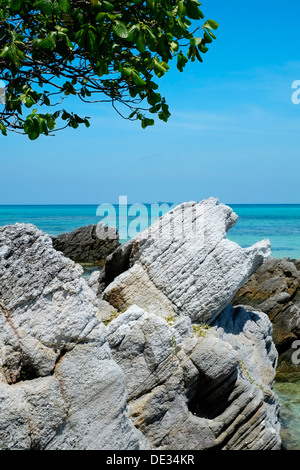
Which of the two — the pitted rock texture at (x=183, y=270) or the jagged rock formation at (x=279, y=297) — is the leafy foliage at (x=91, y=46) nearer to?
the pitted rock texture at (x=183, y=270)

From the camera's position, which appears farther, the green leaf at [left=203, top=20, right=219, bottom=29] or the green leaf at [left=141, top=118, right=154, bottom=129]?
the green leaf at [left=141, top=118, right=154, bottom=129]

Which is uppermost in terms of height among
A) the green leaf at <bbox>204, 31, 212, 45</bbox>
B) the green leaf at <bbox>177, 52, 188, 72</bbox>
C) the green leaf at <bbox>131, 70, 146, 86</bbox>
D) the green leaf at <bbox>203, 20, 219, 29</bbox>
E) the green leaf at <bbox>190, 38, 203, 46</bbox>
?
the green leaf at <bbox>203, 20, 219, 29</bbox>

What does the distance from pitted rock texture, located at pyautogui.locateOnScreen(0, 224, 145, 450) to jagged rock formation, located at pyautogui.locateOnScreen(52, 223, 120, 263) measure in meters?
36.1

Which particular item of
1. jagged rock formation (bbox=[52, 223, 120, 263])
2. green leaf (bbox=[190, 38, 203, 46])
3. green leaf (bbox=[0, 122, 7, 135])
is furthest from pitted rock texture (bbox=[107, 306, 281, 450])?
jagged rock formation (bbox=[52, 223, 120, 263])

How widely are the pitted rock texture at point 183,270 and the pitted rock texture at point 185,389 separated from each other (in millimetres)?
1258

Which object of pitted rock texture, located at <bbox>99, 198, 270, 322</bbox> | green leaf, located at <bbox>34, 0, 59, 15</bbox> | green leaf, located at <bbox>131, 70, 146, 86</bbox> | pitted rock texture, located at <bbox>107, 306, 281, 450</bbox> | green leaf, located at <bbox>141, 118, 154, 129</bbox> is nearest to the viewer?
green leaf, located at <bbox>34, 0, 59, 15</bbox>

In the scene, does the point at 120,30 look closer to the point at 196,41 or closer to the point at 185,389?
the point at 196,41

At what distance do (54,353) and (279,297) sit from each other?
533 inches

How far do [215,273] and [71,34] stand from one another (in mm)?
7051

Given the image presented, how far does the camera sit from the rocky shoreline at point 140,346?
752cm

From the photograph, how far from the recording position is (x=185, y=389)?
10.3 m

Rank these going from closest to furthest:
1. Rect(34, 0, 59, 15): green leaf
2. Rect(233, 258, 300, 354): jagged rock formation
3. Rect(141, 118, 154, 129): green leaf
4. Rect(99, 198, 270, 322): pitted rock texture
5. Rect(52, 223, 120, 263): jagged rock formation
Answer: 1. Rect(34, 0, 59, 15): green leaf
2. Rect(141, 118, 154, 129): green leaf
3. Rect(99, 198, 270, 322): pitted rock texture
4. Rect(233, 258, 300, 354): jagged rock formation
5. Rect(52, 223, 120, 263): jagged rock formation

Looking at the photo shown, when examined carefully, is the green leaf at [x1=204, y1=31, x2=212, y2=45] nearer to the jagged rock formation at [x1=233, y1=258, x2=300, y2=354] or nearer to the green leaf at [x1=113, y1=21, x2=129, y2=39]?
the green leaf at [x1=113, y1=21, x2=129, y2=39]

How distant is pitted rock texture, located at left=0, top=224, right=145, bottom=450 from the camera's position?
739cm
